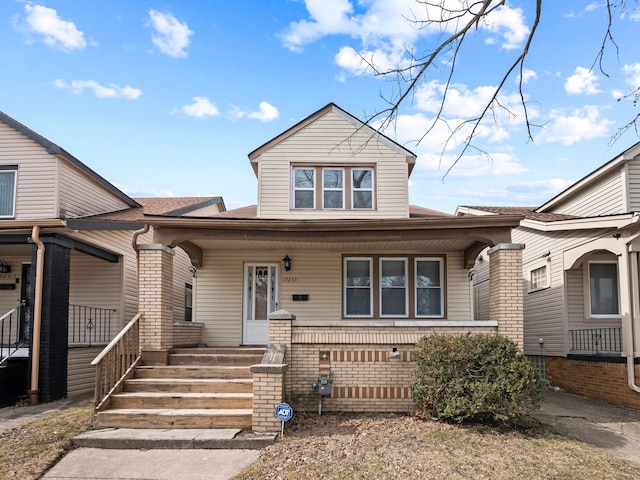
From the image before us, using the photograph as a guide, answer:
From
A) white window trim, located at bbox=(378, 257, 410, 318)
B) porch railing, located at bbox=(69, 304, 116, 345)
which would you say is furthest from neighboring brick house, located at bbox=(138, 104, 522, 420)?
porch railing, located at bbox=(69, 304, 116, 345)

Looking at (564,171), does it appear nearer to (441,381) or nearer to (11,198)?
(441,381)

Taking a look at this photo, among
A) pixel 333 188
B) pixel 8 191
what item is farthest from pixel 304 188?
pixel 8 191

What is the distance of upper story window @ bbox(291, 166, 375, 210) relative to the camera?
41.8 feet

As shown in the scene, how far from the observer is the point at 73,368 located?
11.3m

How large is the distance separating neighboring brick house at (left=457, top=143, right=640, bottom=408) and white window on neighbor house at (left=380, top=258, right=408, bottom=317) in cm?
231

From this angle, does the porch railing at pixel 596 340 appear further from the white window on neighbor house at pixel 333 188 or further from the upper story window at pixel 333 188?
the white window on neighbor house at pixel 333 188

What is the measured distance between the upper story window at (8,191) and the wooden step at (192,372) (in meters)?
5.59

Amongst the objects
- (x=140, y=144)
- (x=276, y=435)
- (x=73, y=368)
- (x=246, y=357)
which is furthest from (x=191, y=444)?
(x=140, y=144)

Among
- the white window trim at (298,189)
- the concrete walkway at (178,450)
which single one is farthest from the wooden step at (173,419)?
the white window trim at (298,189)

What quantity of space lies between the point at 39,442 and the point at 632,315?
10641 mm

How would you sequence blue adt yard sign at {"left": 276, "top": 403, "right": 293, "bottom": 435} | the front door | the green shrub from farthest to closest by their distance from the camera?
the front door, the green shrub, blue adt yard sign at {"left": 276, "top": 403, "right": 293, "bottom": 435}

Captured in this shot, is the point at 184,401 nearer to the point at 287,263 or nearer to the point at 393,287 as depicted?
the point at 287,263

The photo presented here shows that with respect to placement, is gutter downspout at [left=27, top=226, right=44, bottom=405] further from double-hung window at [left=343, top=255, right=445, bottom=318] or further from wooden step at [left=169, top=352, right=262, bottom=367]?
double-hung window at [left=343, top=255, right=445, bottom=318]

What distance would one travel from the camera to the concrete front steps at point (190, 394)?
25.8 ft
